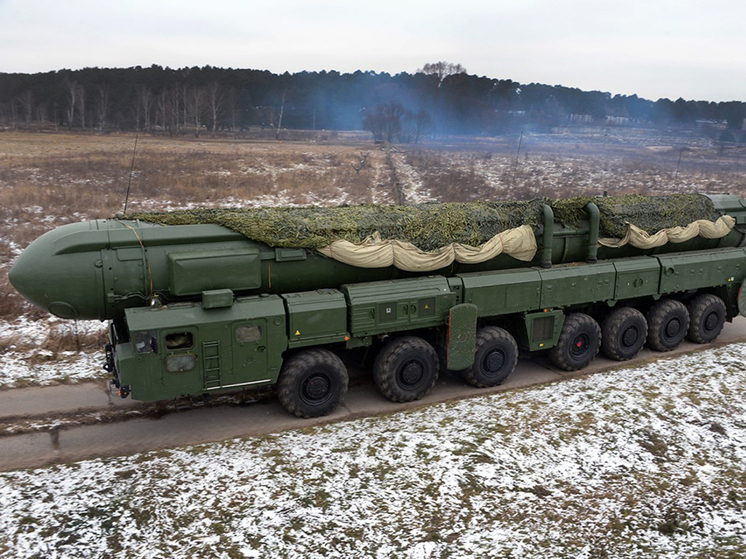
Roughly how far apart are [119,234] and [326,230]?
11.4 feet

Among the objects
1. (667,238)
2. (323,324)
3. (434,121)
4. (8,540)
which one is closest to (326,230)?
(323,324)

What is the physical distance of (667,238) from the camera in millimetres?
14094

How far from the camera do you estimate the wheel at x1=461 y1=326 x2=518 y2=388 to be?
1184 centimetres

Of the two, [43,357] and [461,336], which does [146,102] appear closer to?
[43,357]

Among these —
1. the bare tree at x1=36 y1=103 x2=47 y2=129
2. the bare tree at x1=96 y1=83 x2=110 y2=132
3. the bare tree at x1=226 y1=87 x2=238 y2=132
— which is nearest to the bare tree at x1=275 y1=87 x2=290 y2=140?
the bare tree at x1=226 y1=87 x2=238 y2=132

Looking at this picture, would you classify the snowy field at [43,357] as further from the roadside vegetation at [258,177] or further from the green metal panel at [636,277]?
the green metal panel at [636,277]

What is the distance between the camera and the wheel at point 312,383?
10375 millimetres

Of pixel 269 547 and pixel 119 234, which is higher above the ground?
pixel 119 234

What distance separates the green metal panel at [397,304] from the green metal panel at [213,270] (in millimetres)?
1737

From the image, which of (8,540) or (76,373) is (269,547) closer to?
(8,540)

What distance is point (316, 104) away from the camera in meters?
66.4

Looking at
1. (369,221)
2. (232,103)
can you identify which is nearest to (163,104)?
(232,103)

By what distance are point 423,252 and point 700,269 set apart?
724 centimetres

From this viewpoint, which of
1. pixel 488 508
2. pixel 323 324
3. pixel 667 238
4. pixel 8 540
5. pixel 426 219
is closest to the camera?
pixel 8 540
